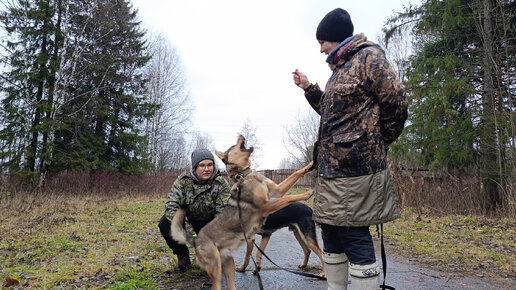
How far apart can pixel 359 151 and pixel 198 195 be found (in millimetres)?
2904

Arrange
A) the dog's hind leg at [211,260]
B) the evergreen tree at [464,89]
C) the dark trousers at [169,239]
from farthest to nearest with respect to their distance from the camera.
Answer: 1. the evergreen tree at [464,89]
2. the dark trousers at [169,239]
3. the dog's hind leg at [211,260]

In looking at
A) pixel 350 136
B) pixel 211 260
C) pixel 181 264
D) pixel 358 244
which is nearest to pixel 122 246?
pixel 181 264

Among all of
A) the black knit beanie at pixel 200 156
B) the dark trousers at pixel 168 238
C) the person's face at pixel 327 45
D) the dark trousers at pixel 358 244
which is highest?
the person's face at pixel 327 45

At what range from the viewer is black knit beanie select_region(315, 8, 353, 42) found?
97.8 inches

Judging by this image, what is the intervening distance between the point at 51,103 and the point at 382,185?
17.2m

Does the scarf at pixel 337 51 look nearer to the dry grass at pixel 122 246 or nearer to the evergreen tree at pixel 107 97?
the dry grass at pixel 122 246

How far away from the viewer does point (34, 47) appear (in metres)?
15.8

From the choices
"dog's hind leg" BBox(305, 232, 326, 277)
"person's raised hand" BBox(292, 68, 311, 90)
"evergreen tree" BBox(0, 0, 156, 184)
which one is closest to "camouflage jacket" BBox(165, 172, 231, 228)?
"dog's hind leg" BBox(305, 232, 326, 277)

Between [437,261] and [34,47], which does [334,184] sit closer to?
[437,261]

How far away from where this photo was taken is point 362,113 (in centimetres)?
225

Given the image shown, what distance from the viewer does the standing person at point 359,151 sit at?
218 cm

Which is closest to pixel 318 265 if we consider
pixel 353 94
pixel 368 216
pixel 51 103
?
pixel 368 216

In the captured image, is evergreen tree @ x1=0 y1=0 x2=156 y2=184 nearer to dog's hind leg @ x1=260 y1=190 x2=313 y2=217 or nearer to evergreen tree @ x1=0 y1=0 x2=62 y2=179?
evergreen tree @ x1=0 y1=0 x2=62 y2=179

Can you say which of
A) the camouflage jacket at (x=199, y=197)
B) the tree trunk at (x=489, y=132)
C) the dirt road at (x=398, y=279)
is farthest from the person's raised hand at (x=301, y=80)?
the tree trunk at (x=489, y=132)
